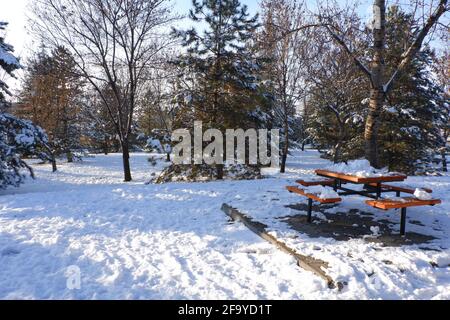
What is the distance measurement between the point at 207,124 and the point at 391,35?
896cm

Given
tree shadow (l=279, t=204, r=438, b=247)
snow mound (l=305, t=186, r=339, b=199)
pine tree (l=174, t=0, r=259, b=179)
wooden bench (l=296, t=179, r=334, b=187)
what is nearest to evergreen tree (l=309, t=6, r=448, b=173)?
pine tree (l=174, t=0, r=259, b=179)

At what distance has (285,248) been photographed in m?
4.50

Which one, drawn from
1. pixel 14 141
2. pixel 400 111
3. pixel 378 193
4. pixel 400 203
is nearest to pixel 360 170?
pixel 378 193

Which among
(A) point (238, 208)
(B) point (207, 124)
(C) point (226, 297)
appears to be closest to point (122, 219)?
(A) point (238, 208)

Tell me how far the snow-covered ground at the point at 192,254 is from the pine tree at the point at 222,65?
6285mm

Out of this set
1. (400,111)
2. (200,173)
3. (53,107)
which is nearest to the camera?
(200,173)

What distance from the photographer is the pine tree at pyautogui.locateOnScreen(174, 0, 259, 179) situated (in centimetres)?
1335

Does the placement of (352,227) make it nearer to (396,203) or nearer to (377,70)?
(396,203)

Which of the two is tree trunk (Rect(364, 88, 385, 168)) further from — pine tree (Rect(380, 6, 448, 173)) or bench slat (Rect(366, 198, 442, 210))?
pine tree (Rect(380, 6, 448, 173))

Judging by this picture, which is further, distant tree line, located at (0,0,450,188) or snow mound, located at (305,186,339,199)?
distant tree line, located at (0,0,450,188)

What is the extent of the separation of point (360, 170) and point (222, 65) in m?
8.96

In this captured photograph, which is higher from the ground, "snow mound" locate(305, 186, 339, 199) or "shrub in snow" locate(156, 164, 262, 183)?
"snow mound" locate(305, 186, 339, 199)

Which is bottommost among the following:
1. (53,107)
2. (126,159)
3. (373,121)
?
(126,159)

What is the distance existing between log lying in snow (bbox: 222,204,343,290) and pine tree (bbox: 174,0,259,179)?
7301 millimetres
